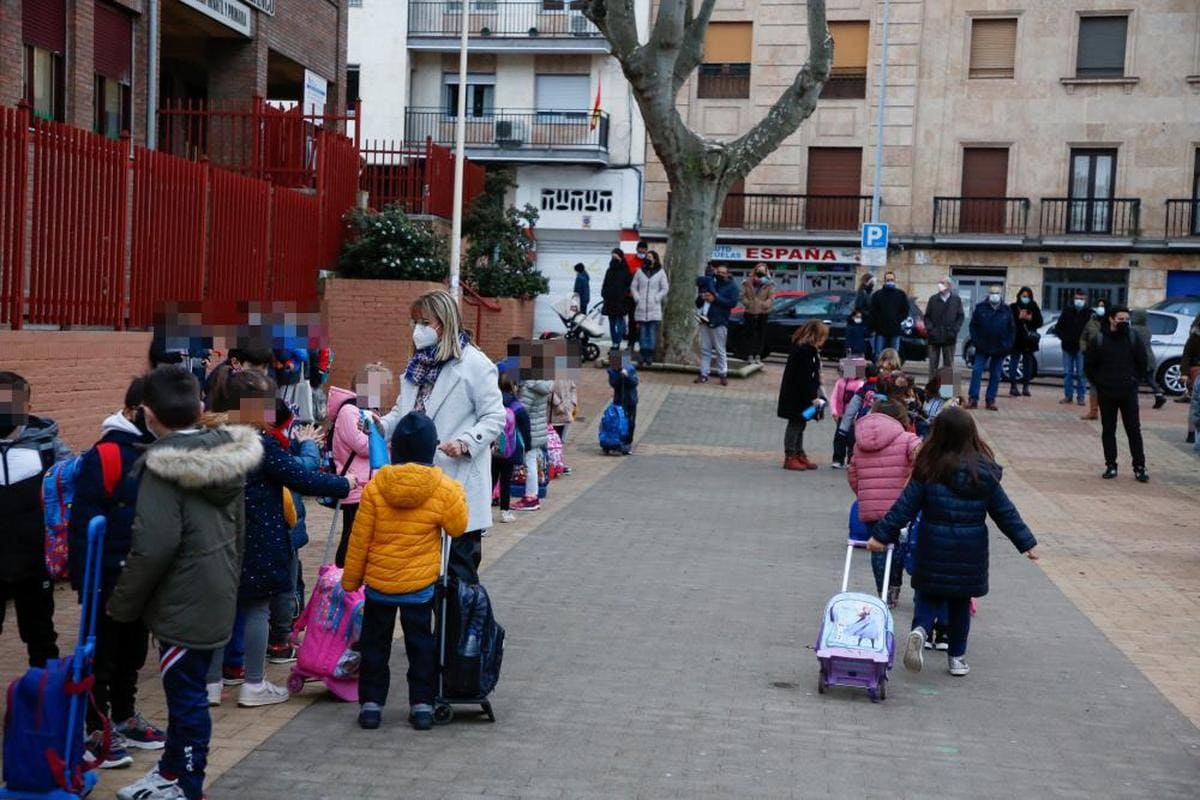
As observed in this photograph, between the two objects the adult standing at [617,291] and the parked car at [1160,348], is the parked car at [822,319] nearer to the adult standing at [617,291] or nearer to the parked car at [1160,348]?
the parked car at [1160,348]

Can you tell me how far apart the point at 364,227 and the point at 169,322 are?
7.97 metres

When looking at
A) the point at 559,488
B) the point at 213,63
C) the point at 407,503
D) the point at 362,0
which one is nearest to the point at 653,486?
the point at 559,488

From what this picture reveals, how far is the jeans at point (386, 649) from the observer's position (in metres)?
6.61

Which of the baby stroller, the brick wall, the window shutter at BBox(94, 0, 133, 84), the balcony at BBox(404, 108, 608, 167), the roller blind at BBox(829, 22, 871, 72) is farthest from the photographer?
the balcony at BBox(404, 108, 608, 167)

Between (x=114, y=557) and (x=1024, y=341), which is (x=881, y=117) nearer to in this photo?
(x=1024, y=341)

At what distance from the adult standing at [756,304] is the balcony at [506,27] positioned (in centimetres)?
1825

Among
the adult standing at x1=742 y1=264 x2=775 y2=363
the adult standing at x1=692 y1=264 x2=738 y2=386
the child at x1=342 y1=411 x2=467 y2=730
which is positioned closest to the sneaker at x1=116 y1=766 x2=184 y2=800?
the child at x1=342 y1=411 x2=467 y2=730

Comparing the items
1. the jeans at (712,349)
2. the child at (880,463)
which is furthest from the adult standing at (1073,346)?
the child at (880,463)

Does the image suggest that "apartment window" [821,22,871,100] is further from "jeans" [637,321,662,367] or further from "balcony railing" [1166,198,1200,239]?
"jeans" [637,321,662,367]

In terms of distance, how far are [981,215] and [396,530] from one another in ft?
123

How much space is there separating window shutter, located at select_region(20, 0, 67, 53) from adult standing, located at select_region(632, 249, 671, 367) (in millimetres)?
10732

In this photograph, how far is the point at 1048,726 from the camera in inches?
288

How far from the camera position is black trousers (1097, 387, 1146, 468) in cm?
1697

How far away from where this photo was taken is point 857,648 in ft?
24.8
